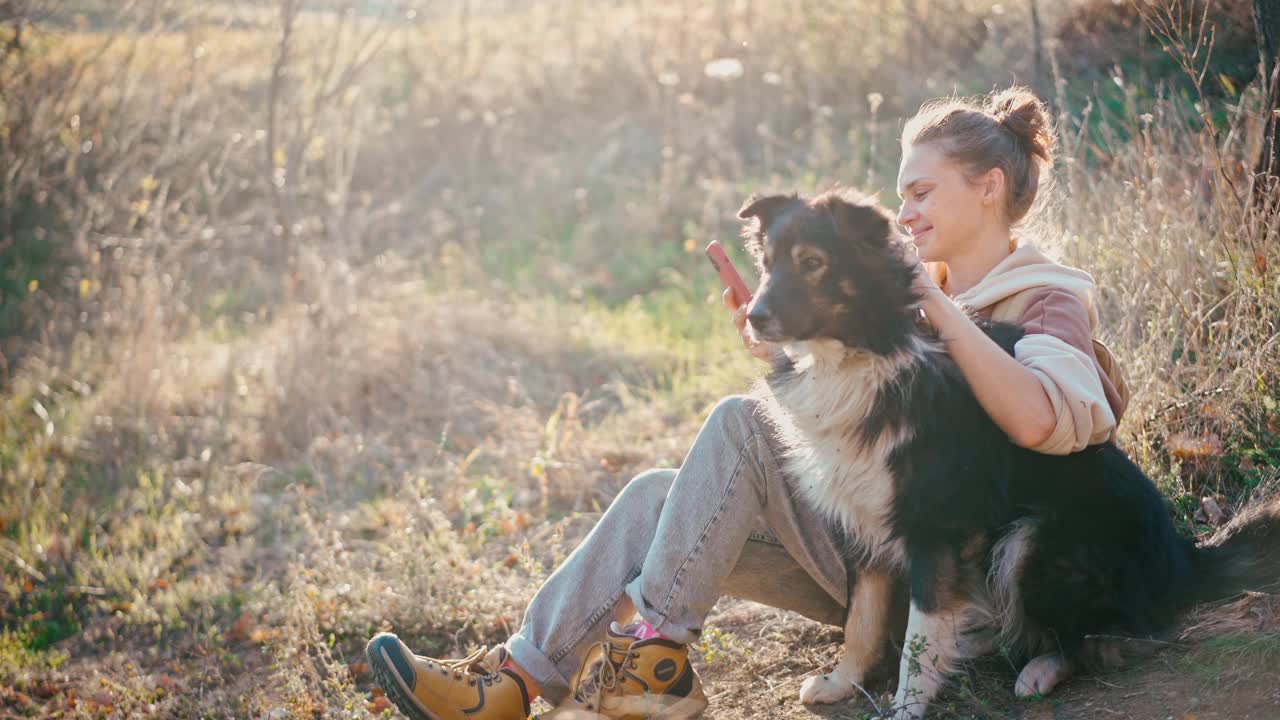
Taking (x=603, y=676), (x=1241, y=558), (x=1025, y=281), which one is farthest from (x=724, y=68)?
(x=603, y=676)

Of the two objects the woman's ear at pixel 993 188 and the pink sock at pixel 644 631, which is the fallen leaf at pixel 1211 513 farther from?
the pink sock at pixel 644 631

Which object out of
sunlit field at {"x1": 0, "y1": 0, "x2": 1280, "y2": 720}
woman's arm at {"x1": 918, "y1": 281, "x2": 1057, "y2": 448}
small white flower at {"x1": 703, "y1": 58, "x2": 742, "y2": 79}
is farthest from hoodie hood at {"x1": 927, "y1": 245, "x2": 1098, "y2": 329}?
small white flower at {"x1": 703, "y1": 58, "x2": 742, "y2": 79}

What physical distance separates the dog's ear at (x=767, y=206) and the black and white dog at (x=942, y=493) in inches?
4.0

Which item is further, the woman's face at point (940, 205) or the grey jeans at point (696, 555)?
the woman's face at point (940, 205)

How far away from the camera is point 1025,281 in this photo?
2.83 meters

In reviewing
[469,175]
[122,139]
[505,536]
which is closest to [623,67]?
[469,175]

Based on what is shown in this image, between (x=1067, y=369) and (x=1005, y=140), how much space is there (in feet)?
2.71

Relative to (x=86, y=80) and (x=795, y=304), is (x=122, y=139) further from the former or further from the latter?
(x=795, y=304)

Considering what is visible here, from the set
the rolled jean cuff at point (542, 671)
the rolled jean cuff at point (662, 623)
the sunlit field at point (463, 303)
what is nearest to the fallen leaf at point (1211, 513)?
the sunlit field at point (463, 303)

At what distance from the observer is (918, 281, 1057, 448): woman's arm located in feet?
8.21

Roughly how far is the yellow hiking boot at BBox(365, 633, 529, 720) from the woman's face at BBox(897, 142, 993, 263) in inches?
72.0

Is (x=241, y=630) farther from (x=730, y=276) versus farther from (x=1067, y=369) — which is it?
(x=1067, y=369)

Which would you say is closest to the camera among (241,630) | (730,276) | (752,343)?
(752,343)

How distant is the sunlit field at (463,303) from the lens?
3807 mm
